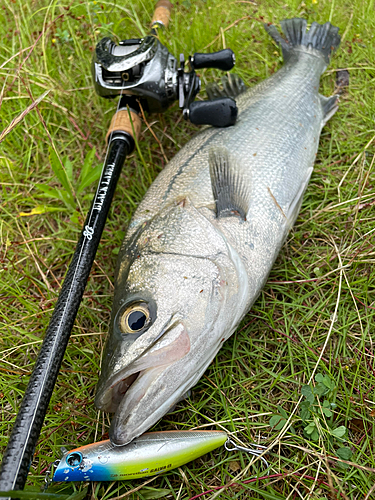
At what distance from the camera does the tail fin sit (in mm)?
3315

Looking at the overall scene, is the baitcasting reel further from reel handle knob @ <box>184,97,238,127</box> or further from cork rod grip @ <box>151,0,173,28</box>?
cork rod grip @ <box>151,0,173,28</box>

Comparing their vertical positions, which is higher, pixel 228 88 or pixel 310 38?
pixel 310 38

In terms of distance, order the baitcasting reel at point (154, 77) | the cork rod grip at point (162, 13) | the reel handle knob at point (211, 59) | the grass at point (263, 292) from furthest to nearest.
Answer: the cork rod grip at point (162, 13), the reel handle knob at point (211, 59), the baitcasting reel at point (154, 77), the grass at point (263, 292)

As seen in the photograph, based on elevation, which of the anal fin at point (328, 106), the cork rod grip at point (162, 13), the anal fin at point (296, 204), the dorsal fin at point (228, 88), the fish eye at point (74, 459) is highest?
the cork rod grip at point (162, 13)

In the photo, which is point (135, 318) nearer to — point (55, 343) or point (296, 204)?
point (55, 343)

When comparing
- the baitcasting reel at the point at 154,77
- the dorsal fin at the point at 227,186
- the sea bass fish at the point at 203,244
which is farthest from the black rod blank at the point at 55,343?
the dorsal fin at the point at 227,186

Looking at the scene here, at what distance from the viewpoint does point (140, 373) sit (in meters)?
1.74

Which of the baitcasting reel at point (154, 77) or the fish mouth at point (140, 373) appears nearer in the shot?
the fish mouth at point (140, 373)

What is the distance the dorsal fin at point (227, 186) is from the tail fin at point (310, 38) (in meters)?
1.48

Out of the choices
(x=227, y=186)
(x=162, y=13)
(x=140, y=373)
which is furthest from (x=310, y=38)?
(x=140, y=373)

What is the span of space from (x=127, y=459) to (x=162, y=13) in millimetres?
3460

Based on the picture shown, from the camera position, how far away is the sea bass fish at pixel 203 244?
5.72 ft

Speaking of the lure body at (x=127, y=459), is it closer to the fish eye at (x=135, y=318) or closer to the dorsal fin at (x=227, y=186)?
the fish eye at (x=135, y=318)

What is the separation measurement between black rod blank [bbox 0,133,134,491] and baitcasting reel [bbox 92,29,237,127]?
0.33m
